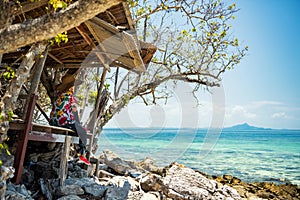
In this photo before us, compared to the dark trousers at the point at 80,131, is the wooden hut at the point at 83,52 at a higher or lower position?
higher

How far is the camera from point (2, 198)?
8.59 ft

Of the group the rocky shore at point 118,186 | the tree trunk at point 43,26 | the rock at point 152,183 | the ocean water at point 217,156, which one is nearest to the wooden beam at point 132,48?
the tree trunk at point 43,26

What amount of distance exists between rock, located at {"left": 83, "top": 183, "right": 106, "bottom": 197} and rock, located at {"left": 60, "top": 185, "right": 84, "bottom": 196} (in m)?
0.14

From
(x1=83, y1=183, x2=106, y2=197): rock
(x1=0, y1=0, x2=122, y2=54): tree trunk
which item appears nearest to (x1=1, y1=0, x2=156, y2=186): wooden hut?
(x1=83, y1=183, x2=106, y2=197): rock

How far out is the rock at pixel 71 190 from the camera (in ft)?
14.0

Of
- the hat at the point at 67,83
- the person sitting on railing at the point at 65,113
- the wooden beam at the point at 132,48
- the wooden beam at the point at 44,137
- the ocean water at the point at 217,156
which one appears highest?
the wooden beam at the point at 132,48

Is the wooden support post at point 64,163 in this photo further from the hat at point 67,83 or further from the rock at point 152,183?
the rock at point 152,183

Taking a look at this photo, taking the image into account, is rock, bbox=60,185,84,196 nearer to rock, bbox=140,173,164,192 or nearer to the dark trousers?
the dark trousers

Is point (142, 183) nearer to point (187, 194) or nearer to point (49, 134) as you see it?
point (187, 194)

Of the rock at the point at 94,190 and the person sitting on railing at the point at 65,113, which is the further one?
the person sitting on railing at the point at 65,113

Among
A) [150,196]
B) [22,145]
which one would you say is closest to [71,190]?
[22,145]

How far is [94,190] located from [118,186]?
115 centimetres

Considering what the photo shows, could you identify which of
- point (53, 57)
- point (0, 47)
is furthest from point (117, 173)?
point (0, 47)

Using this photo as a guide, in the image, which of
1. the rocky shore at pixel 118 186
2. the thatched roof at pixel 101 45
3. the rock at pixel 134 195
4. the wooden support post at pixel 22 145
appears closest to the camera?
the wooden support post at pixel 22 145
